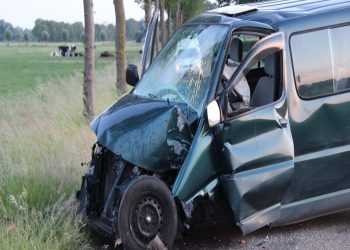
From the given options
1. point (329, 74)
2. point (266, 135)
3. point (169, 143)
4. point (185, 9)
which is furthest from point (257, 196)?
point (185, 9)

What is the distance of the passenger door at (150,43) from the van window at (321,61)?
1.68 metres

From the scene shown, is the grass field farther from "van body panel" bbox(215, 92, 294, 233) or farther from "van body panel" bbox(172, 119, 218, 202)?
"van body panel" bbox(215, 92, 294, 233)

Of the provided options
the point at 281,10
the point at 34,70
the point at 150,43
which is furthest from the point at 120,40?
the point at 34,70

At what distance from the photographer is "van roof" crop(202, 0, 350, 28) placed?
5.31 metres

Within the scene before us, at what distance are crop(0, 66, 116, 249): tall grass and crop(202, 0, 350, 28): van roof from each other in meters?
2.34

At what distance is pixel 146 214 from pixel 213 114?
3.22 ft

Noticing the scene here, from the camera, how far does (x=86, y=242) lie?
17.2 ft

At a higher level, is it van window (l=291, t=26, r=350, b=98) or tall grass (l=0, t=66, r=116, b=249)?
van window (l=291, t=26, r=350, b=98)

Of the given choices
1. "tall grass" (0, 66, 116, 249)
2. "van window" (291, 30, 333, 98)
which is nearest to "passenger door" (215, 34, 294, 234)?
"van window" (291, 30, 333, 98)

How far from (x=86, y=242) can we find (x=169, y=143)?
122cm

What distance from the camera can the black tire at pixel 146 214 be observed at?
15.4 ft

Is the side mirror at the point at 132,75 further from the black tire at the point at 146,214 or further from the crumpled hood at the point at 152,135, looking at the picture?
the black tire at the point at 146,214

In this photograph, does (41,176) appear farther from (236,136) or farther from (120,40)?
(120,40)

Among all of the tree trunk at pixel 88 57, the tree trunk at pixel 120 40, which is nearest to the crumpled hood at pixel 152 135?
the tree trunk at pixel 88 57
